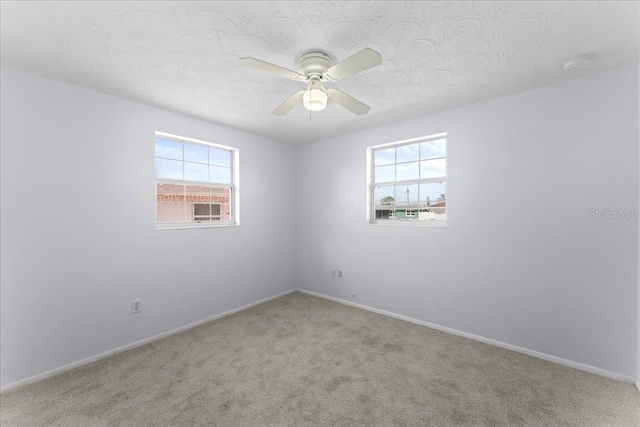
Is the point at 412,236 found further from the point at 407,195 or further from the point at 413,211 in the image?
the point at 407,195

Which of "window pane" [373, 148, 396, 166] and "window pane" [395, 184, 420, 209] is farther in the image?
"window pane" [373, 148, 396, 166]

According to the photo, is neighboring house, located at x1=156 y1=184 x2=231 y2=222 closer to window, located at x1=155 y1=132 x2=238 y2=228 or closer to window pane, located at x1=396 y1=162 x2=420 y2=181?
window, located at x1=155 y1=132 x2=238 y2=228

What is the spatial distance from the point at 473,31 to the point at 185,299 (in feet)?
11.7

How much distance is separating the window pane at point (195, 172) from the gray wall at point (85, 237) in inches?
14.2

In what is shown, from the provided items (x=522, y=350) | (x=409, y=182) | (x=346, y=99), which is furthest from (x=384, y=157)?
(x=522, y=350)

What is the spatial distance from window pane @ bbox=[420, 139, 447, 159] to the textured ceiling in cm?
68

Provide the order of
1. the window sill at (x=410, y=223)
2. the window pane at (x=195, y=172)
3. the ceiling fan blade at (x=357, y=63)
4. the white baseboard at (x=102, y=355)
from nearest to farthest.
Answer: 1. the ceiling fan blade at (x=357, y=63)
2. the white baseboard at (x=102, y=355)
3. the window sill at (x=410, y=223)
4. the window pane at (x=195, y=172)

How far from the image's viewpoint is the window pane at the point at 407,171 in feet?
11.0

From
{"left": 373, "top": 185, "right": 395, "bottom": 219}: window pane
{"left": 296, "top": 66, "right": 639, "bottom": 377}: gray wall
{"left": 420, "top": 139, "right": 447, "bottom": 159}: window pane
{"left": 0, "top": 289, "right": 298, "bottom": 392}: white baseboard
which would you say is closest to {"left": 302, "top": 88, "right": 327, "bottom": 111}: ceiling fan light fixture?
{"left": 296, "top": 66, "right": 639, "bottom": 377}: gray wall

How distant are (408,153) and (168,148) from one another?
9.40 ft

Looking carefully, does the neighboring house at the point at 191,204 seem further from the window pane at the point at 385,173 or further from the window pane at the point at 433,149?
the window pane at the point at 433,149

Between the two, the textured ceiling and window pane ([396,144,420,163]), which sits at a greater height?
the textured ceiling

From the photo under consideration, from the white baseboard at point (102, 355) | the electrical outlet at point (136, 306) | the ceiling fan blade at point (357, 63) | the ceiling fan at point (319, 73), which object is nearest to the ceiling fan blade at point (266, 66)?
the ceiling fan at point (319, 73)

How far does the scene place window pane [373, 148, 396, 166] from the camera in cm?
358
